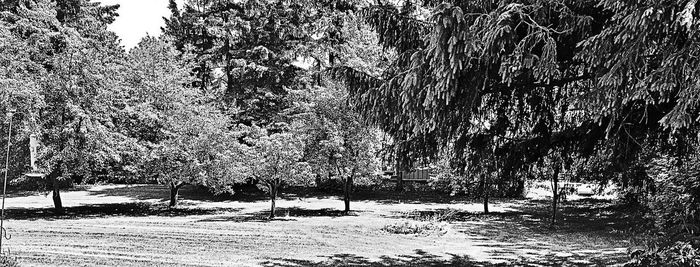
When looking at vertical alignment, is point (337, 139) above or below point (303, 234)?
above

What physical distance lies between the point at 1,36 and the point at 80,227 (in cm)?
702

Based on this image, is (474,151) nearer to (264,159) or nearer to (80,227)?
(264,159)

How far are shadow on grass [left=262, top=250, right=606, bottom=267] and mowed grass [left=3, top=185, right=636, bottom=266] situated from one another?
0.06 ft

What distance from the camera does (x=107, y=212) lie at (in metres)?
18.4

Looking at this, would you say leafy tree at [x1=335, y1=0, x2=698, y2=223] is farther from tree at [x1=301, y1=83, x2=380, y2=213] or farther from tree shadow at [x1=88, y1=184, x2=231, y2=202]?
tree shadow at [x1=88, y1=184, x2=231, y2=202]

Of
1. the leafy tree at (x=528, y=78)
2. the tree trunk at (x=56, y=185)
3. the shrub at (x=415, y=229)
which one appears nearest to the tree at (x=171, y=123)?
the tree trunk at (x=56, y=185)

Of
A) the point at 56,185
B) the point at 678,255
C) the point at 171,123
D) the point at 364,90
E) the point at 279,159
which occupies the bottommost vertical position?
the point at 678,255

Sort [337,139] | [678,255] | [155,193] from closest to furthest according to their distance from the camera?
[678,255] < [337,139] < [155,193]

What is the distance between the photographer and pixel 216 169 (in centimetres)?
1775

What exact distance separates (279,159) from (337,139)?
2.15 metres

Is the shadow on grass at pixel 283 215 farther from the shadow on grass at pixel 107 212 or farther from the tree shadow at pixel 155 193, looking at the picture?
the tree shadow at pixel 155 193

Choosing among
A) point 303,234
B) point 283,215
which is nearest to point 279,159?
point 283,215

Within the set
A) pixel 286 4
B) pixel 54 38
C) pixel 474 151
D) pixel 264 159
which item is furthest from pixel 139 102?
pixel 474 151

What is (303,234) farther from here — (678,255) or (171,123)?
(678,255)
